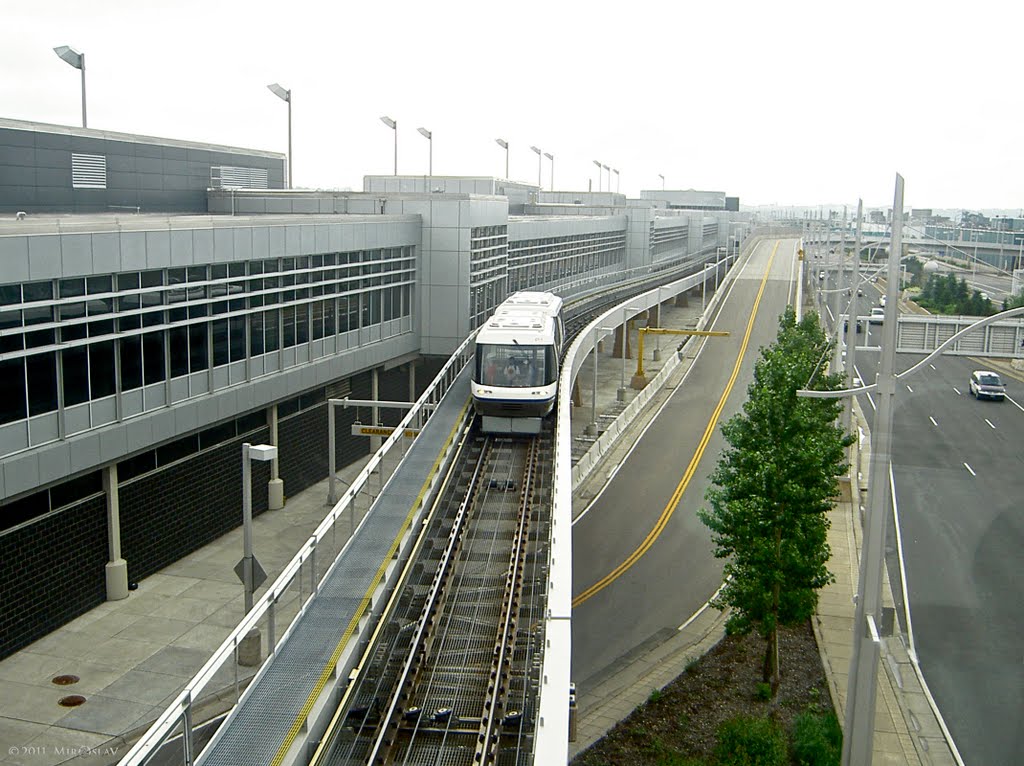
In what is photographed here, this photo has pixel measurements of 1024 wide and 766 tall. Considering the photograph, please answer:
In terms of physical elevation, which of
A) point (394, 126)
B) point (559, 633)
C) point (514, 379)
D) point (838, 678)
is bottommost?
point (838, 678)

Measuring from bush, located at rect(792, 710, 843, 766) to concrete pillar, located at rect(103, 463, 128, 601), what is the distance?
14125 millimetres

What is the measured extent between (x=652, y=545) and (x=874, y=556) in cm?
1590

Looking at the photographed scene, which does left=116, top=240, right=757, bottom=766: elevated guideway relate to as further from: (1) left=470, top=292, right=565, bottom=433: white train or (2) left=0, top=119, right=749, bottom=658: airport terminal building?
(2) left=0, top=119, right=749, bottom=658: airport terminal building

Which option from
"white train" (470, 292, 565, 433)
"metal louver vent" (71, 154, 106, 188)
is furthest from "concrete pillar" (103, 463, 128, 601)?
"metal louver vent" (71, 154, 106, 188)

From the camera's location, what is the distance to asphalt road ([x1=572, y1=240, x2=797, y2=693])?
22547mm

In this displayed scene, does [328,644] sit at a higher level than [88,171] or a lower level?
lower

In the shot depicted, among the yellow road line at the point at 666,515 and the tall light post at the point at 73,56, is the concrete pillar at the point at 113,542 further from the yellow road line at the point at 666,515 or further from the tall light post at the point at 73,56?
the tall light post at the point at 73,56

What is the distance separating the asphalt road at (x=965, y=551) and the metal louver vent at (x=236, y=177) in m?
28.8

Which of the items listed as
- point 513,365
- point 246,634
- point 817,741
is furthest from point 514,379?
point 246,634

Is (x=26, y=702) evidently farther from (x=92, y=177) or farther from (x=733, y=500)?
(x=92, y=177)

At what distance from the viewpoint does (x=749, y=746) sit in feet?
51.0

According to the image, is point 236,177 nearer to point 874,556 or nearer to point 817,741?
point 817,741

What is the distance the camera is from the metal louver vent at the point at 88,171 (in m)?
34.4

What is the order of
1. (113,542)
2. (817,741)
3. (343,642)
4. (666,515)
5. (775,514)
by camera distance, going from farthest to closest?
(666,515), (113,542), (775,514), (817,741), (343,642)
